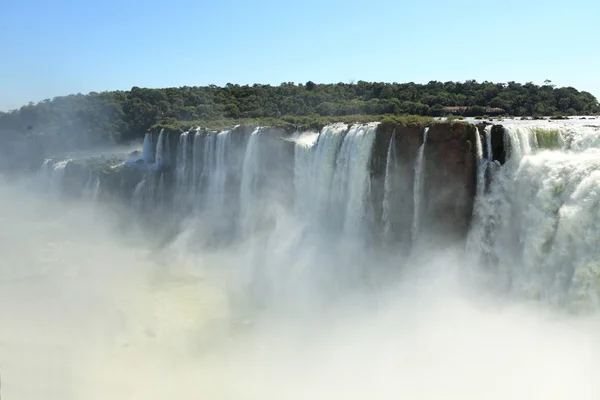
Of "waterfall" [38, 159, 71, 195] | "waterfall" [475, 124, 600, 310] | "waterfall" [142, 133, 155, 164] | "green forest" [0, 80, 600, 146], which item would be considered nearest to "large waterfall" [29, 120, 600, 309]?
"waterfall" [475, 124, 600, 310]

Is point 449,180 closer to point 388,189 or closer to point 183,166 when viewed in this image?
point 388,189

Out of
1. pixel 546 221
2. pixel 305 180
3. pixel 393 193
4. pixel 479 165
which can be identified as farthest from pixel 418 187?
pixel 305 180

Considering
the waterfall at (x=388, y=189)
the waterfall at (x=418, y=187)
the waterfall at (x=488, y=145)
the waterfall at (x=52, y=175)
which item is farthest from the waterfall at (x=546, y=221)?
the waterfall at (x=52, y=175)

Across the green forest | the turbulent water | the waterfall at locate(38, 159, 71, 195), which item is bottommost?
the turbulent water

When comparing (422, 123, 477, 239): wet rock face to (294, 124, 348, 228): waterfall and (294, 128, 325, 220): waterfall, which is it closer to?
(294, 124, 348, 228): waterfall

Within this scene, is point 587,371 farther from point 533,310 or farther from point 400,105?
point 400,105

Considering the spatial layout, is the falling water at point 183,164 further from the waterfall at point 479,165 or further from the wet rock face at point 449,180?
the waterfall at point 479,165
